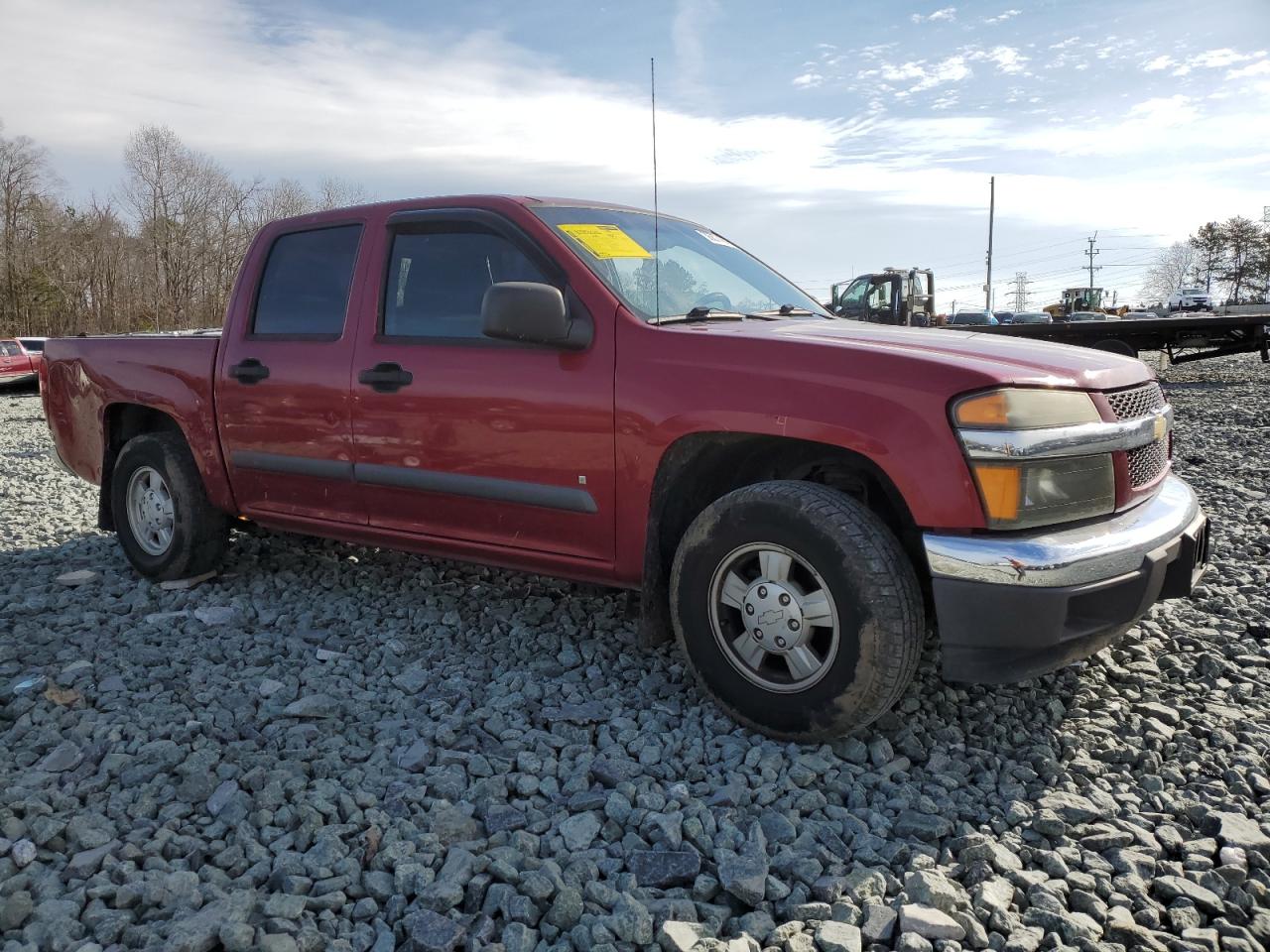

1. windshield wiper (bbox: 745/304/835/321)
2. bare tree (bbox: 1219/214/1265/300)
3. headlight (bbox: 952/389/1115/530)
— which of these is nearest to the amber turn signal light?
headlight (bbox: 952/389/1115/530)

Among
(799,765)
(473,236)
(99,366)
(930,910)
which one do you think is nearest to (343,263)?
(473,236)

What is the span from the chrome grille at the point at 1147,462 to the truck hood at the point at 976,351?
23 cm

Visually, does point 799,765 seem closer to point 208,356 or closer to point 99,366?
point 208,356

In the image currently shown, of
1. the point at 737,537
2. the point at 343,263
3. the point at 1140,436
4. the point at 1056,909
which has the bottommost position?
the point at 1056,909

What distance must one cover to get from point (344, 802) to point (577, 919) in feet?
2.70

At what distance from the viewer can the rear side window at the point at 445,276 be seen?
3770 millimetres

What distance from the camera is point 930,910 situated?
2205 mm

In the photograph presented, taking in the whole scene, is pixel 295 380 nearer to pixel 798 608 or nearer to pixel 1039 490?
pixel 798 608

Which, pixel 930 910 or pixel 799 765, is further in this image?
pixel 799 765

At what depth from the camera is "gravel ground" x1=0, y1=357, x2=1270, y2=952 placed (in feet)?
7.23

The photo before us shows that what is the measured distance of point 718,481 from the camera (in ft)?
11.5

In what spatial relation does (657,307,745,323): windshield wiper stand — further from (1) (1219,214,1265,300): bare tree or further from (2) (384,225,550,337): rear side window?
(1) (1219,214,1265,300): bare tree

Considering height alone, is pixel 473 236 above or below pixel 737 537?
above

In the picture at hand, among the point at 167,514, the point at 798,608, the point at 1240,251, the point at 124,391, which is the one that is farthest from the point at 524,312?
the point at 1240,251
